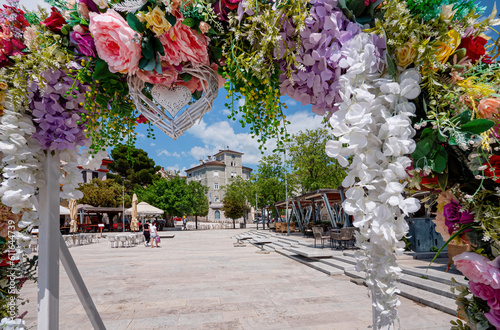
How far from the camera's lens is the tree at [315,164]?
22.0 meters

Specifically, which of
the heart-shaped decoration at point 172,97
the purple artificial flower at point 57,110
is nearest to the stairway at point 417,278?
the heart-shaped decoration at point 172,97

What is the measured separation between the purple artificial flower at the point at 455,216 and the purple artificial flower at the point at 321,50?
85 centimetres

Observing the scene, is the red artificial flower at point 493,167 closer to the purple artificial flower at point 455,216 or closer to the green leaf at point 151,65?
the purple artificial flower at point 455,216

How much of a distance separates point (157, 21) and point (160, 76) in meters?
0.40

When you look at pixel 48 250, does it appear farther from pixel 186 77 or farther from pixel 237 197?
pixel 237 197

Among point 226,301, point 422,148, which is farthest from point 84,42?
point 226,301

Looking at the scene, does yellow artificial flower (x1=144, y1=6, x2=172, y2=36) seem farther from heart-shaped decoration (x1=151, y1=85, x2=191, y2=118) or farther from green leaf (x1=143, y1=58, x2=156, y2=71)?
heart-shaped decoration (x1=151, y1=85, x2=191, y2=118)

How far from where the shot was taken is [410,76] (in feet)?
4.52

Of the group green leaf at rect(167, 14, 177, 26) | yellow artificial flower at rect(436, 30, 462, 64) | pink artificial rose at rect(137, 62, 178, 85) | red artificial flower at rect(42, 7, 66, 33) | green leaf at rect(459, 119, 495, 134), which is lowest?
green leaf at rect(459, 119, 495, 134)

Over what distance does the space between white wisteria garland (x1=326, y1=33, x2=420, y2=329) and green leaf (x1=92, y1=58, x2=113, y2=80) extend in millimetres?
1598

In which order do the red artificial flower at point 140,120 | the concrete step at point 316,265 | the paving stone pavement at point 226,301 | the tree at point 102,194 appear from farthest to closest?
the tree at point 102,194
the concrete step at point 316,265
the paving stone pavement at point 226,301
the red artificial flower at point 140,120

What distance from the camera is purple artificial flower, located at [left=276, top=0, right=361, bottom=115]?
1.51 m

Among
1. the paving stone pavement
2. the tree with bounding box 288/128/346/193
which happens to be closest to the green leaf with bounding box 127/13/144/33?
the paving stone pavement

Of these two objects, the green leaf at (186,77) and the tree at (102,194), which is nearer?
the green leaf at (186,77)
